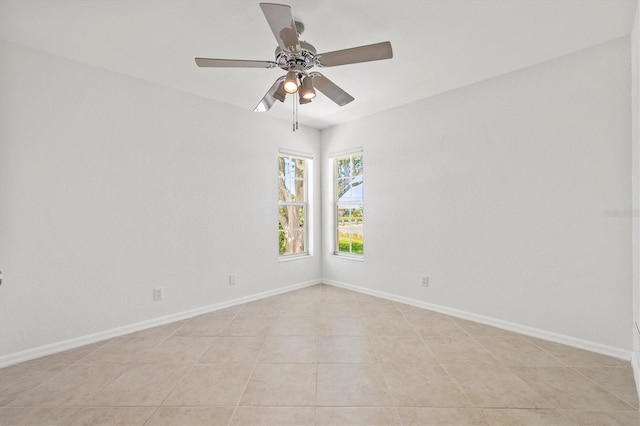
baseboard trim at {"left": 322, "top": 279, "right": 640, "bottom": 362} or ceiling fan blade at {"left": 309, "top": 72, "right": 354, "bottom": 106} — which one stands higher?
ceiling fan blade at {"left": 309, "top": 72, "right": 354, "bottom": 106}

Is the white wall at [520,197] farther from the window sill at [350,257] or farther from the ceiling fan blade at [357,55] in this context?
the ceiling fan blade at [357,55]

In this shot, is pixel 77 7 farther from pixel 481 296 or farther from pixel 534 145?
pixel 481 296

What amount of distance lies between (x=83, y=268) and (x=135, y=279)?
Answer: 1.46ft

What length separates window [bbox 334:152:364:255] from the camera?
14.4 ft

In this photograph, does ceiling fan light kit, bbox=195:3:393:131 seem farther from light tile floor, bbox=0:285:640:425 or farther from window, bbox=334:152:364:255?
window, bbox=334:152:364:255

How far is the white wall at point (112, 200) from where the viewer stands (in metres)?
2.33

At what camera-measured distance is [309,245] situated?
4.73 metres

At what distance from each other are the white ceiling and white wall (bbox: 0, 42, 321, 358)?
1.13 feet

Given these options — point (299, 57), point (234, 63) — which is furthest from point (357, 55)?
point (234, 63)

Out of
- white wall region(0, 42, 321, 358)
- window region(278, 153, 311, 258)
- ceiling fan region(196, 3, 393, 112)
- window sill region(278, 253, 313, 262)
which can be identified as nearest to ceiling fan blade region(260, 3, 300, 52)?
ceiling fan region(196, 3, 393, 112)

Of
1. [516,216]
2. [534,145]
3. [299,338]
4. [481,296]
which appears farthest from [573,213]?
[299,338]

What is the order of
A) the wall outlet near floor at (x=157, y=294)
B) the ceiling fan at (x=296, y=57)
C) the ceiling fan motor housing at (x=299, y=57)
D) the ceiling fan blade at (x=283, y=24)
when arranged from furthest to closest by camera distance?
the wall outlet near floor at (x=157, y=294), the ceiling fan motor housing at (x=299, y=57), the ceiling fan at (x=296, y=57), the ceiling fan blade at (x=283, y=24)

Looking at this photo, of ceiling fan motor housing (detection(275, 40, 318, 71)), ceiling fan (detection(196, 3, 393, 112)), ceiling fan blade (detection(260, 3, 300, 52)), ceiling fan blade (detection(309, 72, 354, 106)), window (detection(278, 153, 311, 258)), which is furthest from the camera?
window (detection(278, 153, 311, 258))

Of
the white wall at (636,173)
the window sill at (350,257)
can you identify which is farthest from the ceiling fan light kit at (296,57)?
the window sill at (350,257)
